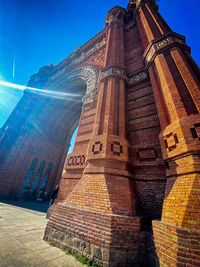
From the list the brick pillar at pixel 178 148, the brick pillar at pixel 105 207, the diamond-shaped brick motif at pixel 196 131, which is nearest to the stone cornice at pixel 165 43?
the brick pillar at pixel 178 148

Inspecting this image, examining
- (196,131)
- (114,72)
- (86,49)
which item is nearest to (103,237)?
(196,131)

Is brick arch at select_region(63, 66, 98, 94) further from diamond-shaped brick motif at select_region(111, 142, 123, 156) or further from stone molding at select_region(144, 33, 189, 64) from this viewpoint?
diamond-shaped brick motif at select_region(111, 142, 123, 156)

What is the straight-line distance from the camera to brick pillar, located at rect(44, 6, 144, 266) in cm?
207

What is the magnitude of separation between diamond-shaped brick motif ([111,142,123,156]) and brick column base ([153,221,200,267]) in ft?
6.11

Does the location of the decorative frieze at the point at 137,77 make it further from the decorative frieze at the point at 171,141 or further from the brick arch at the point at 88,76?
the decorative frieze at the point at 171,141

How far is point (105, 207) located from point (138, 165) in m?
1.53

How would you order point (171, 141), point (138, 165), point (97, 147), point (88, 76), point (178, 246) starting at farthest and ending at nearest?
point (88, 76) < point (97, 147) < point (138, 165) < point (171, 141) < point (178, 246)

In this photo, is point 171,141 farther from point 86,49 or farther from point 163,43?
point 86,49

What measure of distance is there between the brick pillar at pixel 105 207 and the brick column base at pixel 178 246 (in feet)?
1.40

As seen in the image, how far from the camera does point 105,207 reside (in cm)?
253

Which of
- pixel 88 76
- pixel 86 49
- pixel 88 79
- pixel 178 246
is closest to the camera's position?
pixel 178 246

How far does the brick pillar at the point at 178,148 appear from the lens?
171 centimetres

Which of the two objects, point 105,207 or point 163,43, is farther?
point 163,43

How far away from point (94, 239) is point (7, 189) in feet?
35.3
